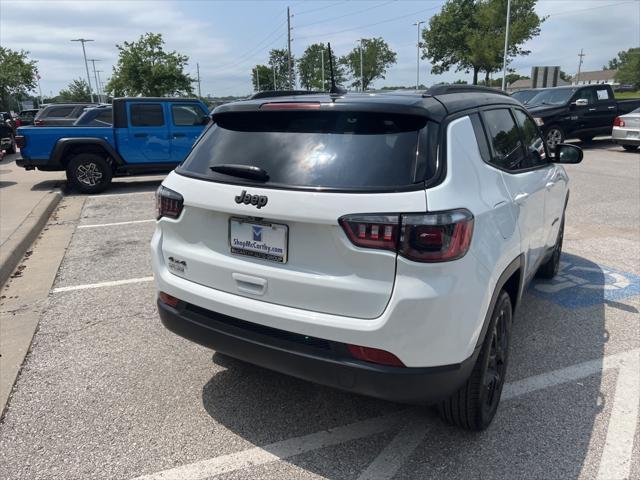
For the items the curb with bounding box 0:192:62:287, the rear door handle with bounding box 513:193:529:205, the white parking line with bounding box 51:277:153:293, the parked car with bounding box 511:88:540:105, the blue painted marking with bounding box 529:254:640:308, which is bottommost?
the blue painted marking with bounding box 529:254:640:308

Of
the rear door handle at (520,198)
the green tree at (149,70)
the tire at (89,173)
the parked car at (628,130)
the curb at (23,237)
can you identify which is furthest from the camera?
the green tree at (149,70)

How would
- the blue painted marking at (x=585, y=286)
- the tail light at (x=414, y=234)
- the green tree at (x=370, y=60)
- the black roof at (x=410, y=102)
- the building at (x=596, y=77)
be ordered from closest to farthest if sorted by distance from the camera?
the tail light at (x=414, y=234) → the black roof at (x=410, y=102) → the blue painted marking at (x=585, y=286) → the green tree at (x=370, y=60) → the building at (x=596, y=77)

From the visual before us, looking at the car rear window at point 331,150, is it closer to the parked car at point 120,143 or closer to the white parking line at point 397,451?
the white parking line at point 397,451

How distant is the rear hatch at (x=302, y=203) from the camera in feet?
6.93

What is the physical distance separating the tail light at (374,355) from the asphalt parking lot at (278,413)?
64cm

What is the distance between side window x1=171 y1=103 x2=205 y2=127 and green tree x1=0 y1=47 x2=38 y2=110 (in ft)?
104

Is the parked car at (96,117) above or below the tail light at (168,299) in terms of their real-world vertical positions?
above

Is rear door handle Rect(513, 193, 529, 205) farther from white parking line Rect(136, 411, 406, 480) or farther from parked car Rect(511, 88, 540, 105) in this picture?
parked car Rect(511, 88, 540, 105)

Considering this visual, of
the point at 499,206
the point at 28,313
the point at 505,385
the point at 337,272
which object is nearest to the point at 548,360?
the point at 505,385

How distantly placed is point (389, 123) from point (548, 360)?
217 centimetres

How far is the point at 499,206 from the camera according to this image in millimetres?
2520

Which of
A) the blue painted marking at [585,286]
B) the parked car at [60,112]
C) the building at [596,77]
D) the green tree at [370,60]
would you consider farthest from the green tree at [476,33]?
the building at [596,77]

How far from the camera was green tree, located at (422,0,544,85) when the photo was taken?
38969 mm

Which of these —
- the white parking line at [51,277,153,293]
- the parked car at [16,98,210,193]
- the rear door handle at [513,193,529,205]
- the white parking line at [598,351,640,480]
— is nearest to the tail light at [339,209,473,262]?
the rear door handle at [513,193,529,205]
